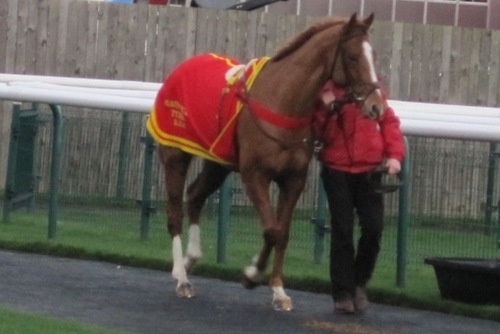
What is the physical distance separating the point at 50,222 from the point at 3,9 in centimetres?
609

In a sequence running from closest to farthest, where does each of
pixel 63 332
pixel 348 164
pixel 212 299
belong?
pixel 63 332, pixel 348 164, pixel 212 299

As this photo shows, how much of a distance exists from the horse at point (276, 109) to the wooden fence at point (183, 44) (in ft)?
23.0

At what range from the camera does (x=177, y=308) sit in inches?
380

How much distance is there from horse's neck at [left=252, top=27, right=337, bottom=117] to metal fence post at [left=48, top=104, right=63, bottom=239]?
3.16m

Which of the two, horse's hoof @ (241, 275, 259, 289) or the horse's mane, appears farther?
horse's hoof @ (241, 275, 259, 289)

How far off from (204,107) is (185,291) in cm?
124

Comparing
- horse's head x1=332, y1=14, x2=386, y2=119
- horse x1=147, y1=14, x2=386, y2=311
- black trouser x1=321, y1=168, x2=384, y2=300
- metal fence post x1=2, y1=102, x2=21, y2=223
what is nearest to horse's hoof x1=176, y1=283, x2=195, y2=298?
horse x1=147, y1=14, x2=386, y2=311

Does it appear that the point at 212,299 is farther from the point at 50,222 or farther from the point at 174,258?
the point at 50,222

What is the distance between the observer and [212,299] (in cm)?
1010

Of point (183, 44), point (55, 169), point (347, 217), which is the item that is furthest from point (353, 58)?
point (183, 44)

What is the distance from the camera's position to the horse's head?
8.91 m

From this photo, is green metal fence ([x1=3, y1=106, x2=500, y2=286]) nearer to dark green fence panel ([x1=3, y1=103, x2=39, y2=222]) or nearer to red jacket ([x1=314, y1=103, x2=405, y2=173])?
dark green fence panel ([x1=3, y1=103, x2=39, y2=222])

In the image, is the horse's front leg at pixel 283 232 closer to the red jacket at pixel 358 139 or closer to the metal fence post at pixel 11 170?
the red jacket at pixel 358 139

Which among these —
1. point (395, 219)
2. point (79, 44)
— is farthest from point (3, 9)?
point (395, 219)
